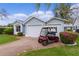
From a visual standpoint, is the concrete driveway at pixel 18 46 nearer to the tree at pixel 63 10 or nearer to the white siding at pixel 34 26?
the white siding at pixel 34 26

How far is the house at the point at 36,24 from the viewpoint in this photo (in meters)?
17.9

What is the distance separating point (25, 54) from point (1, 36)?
37 cm

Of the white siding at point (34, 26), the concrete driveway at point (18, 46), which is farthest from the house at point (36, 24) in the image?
the concrete driveway at point (18, 46)

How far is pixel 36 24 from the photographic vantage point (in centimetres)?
1795

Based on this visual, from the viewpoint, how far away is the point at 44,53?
1791 cm

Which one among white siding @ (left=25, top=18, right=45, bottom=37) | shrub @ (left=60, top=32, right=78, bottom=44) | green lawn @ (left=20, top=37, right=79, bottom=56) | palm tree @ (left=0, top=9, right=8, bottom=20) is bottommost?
green lawn @ (left=20, top=37, right=79, bottom=56)

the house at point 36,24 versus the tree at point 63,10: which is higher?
the tree at point 63,10

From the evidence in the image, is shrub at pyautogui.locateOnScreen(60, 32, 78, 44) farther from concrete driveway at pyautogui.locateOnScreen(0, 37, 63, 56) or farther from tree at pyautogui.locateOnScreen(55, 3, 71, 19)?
tree at pyautogui.locateOnScreen(55, 3, 71, 19)

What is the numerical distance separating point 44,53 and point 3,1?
2.62 ft

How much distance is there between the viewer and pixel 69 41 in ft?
59.0

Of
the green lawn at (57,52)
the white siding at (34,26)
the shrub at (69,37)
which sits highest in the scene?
the white siding at (34,26)

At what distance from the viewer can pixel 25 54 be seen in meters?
17.9

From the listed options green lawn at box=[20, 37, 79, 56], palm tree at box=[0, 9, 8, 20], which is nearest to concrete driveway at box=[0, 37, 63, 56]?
green lawn at box=[20, 37, 79, 56]

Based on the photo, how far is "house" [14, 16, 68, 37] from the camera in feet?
58.9
